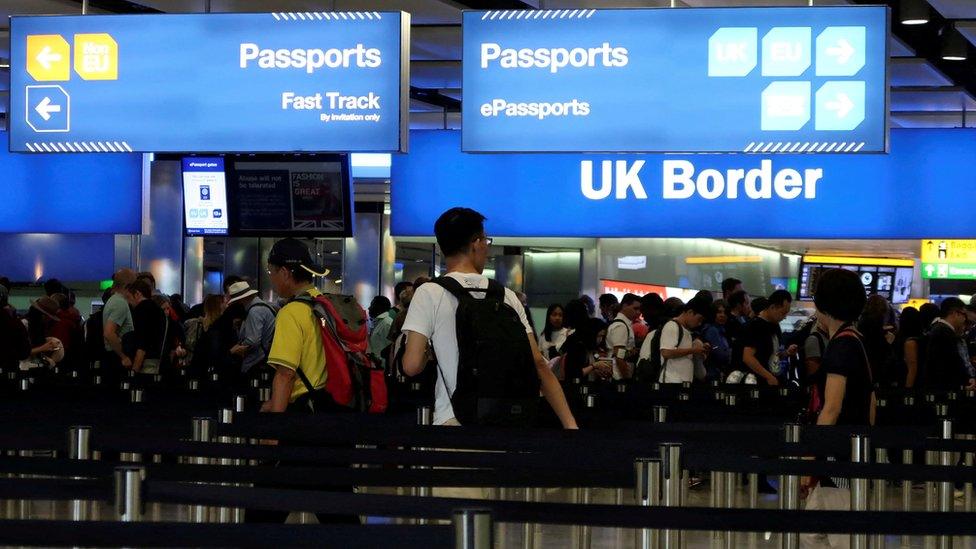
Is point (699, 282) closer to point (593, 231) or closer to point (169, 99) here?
point (593, 231)

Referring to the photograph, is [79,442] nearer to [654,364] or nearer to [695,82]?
[695,82]

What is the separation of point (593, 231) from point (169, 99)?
137 inches

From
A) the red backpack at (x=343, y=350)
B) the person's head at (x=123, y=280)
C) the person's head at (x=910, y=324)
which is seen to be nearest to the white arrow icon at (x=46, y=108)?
the person's head at (x=123, y=280)

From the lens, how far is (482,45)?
10438 millimetres

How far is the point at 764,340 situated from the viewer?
12086mm

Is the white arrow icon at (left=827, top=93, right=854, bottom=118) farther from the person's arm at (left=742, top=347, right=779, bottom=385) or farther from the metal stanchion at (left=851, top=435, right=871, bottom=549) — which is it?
the metal stanchion at (left=851, top=435, right=871, bottom=549)

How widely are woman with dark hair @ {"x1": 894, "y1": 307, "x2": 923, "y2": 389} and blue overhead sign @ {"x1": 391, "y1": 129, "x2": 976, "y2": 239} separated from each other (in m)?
1.10

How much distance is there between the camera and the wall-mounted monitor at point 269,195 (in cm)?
1329

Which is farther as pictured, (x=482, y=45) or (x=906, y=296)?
(x=906, y=296)

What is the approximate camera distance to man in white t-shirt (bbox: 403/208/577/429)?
5469mm

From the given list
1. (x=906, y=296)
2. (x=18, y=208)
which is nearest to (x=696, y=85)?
(x=18, y=208)

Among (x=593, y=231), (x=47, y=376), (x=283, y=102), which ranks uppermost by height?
(x=283, y=102)

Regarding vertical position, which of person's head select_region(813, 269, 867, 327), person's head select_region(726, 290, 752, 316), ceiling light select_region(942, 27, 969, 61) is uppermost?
ceiling light select_region(942, 27, 969, 61)

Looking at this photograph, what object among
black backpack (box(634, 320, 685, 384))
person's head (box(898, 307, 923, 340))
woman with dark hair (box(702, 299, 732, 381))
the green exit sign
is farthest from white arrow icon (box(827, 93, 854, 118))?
the green exit sign
